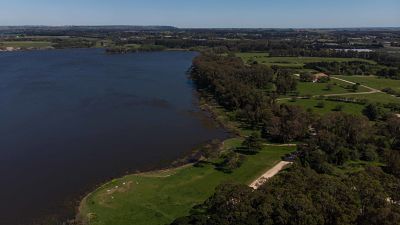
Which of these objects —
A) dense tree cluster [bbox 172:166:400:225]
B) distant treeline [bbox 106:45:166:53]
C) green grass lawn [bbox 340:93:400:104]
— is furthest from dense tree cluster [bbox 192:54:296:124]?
distant treeline [bbox 106:45:166:53]

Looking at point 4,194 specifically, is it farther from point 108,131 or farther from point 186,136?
point 186,136

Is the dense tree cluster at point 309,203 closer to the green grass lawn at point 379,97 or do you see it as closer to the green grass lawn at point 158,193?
the green grass lawn at point 158,193

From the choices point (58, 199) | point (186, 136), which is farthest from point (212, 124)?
point (58, 199)

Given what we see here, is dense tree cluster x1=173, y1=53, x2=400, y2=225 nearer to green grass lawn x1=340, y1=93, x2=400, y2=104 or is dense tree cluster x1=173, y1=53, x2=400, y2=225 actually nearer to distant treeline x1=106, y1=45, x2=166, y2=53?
green grass lawn x1=340, y1=93, x2=400, y2=104

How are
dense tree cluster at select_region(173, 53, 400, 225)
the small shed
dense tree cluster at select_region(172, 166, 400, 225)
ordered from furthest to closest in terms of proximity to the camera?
1. the small shed
2. dense tree cluster at select_region(173, 53, 400, 225)
3. dense tree cluster at select_region(172, 166, 400, 225)

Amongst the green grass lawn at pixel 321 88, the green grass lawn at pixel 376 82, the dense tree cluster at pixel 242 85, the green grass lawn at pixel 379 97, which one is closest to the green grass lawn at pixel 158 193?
the dense tree cluster at pixel 242 85

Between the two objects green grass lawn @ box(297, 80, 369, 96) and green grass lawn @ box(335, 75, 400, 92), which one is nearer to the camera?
green grass lawn @ box(297, 80, 369, 96)
